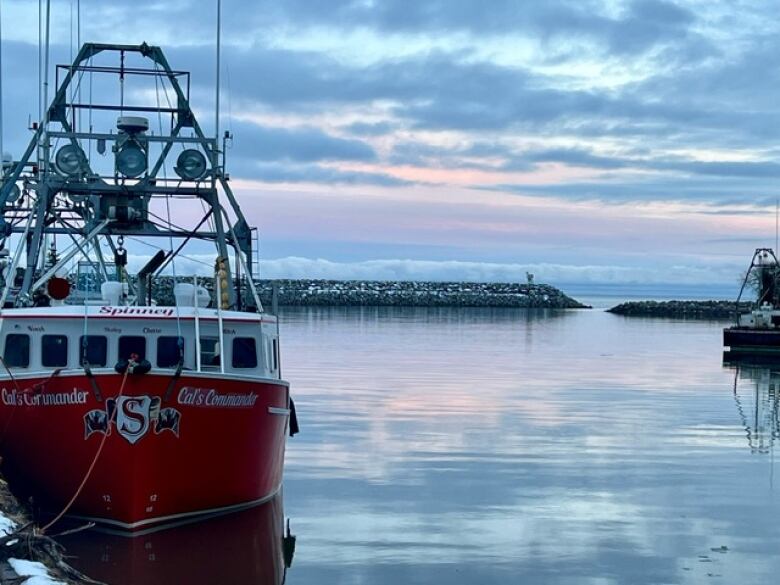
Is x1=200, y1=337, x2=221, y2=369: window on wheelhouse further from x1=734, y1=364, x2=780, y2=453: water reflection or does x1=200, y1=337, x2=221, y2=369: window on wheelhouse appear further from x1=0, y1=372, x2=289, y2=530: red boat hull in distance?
x1=734, y1=364, x2=780, y2=453: water reflection

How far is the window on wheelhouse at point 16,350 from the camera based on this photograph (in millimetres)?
18688

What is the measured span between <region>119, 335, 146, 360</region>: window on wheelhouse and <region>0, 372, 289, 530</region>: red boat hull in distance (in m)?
1.43

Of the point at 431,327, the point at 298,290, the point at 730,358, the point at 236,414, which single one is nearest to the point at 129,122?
the point at 236,414

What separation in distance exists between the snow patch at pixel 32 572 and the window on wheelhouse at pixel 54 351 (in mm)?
5823

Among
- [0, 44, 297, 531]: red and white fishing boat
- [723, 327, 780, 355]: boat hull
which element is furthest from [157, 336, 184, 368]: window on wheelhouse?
[723, 327, 780, 355]: boat hull

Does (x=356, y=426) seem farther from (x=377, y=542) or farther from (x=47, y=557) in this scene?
(x=47, y=557)

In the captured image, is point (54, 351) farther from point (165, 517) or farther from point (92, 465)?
point (165, 517)

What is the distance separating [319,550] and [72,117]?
10516 millimetres

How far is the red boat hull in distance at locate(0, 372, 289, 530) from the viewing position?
16766 mm

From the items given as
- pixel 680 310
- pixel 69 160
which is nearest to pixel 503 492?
pixel 69 160

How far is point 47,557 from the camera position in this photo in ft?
44.7

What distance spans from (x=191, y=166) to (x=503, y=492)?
321 inches

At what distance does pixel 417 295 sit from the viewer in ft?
486

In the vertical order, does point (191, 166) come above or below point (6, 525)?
above
